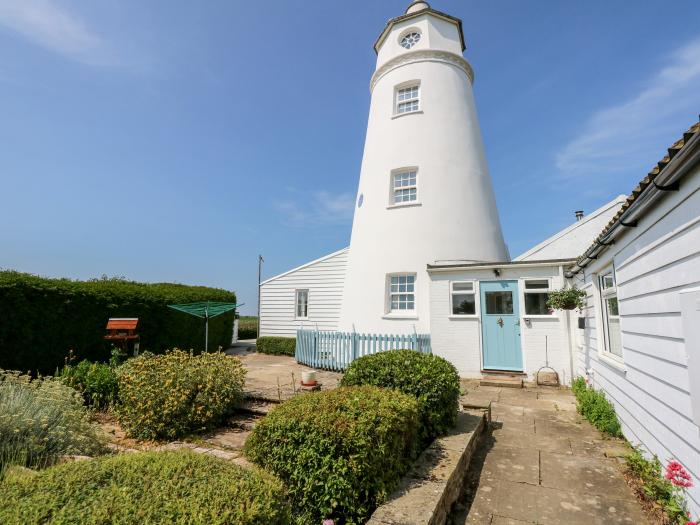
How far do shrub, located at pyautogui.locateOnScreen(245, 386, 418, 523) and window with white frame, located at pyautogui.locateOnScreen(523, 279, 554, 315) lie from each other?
725 cm

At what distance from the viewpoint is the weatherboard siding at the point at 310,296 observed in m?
16.2

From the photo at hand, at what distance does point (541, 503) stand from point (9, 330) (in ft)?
32.8

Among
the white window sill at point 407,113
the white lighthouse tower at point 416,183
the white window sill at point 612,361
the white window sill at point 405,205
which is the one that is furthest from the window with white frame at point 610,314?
the white window sill at point 407,113

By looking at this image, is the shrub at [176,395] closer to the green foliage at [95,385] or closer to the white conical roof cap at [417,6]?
the green foliage at [95,385]

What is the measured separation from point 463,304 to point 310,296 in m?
8.22

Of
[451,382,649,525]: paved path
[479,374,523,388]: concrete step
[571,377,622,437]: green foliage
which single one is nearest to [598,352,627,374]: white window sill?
[571,377,622,437]: green foliage

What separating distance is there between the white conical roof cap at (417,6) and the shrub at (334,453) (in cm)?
1531

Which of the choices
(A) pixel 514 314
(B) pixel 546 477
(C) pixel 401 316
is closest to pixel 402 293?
(C) pixel 401 316

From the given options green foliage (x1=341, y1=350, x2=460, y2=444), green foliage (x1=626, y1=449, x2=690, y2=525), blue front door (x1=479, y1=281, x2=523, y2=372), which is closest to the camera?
green foliage (x1=626, y1=449, x2=690, y2=525)

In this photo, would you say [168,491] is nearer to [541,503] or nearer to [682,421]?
[541,503]

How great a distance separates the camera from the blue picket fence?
34.0 feet

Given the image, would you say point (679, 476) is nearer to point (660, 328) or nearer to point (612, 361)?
point (660, 328)

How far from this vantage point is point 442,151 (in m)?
11.9

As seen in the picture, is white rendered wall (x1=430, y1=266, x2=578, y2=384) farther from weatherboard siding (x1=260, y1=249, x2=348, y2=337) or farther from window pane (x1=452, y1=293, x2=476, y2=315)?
weatherboard siding (x1=260, y1=249, x2=348, y2=337)
